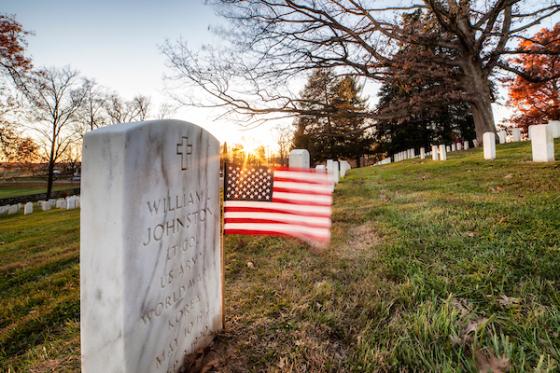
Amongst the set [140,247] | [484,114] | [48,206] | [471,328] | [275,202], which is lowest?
[48,206]

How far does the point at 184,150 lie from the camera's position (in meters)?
1.79

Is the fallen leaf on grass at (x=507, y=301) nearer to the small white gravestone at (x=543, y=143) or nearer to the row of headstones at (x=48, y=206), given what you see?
the small white gravestone at (x=543, y=143)

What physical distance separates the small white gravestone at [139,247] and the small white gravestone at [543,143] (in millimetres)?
9740

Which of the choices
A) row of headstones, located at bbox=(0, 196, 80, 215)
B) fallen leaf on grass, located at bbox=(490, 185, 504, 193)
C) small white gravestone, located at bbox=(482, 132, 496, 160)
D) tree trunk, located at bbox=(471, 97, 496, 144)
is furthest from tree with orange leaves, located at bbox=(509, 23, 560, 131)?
row of headstones, located at bbox=(0, 196, 80, 215)

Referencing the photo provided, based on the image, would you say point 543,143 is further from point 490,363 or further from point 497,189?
point 490,363

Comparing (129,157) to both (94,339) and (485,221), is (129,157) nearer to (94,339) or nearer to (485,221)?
(94,339)

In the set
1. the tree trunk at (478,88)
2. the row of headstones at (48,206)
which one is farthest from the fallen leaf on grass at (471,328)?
the row of headstones at (48,206)

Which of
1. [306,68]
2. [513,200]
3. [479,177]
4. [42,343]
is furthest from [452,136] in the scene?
[42,343]

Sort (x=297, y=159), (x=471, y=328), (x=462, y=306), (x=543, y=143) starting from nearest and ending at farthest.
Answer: (x=471, y=328), (x=462, y=306), (x=297, y=159), (x=543, y=143)

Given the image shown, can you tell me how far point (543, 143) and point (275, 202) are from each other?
8.94 meters

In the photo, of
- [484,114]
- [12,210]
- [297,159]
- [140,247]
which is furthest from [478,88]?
[12,210]

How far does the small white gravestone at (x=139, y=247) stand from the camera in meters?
1.32

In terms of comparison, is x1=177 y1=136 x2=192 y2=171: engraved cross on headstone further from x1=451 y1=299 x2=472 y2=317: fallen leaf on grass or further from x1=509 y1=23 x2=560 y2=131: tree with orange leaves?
x1=509 y1=23 x2=560 y2=131: tree with orange leaves

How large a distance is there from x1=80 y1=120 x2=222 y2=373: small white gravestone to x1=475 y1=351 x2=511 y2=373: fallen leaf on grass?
171 centimetres
